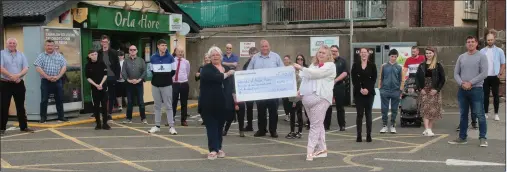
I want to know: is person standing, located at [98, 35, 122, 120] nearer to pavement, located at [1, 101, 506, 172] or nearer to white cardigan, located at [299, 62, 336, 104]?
pavement, located at [1, 101, 506, 172]

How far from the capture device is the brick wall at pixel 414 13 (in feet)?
66.8

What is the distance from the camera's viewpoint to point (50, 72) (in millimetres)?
11750

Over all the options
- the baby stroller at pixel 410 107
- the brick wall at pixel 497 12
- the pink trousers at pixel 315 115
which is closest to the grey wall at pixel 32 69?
the pink trousers at pixel 315 115

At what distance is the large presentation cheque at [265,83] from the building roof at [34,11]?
16.6 ft

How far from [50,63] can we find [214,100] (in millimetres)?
5054

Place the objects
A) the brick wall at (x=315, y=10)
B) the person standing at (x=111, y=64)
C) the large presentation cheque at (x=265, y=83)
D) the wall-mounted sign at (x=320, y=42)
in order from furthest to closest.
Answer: the brick wall at (x=315, y=10) < the wall-mounted sign at (x=320, y=42) < the person standing at (x=111, y=64) < the large presentation cheque at (x=265, y=83)

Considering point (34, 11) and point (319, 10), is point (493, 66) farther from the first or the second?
point (319, 10)

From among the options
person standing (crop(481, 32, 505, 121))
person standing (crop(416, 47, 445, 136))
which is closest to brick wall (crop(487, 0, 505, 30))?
person standing (crop(481, 32, 505, 121))

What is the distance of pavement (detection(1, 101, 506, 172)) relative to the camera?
7.73 meters

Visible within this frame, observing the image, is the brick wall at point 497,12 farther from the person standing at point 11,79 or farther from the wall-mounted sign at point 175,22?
the person standing at point 11,79

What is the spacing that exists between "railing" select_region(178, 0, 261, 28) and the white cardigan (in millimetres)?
14754

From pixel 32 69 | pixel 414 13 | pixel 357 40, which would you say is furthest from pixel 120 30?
pixel 414 13

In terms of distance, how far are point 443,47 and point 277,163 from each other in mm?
9177

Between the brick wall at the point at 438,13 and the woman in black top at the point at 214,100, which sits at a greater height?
the brick wall at the point at 438,13
